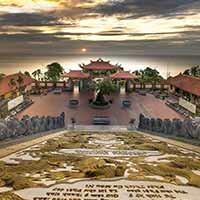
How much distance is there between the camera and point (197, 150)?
8227 mm

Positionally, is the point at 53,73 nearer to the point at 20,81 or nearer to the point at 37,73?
the point at 37,73

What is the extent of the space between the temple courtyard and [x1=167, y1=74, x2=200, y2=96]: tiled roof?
13988 millimetres

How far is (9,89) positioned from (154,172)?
697 inches

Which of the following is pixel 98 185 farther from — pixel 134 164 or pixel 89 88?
pixel 89 88

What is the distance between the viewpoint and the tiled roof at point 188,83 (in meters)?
21.7

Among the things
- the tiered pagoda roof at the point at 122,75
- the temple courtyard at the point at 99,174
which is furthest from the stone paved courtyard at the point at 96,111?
the temple courtyard at the point at 99,174

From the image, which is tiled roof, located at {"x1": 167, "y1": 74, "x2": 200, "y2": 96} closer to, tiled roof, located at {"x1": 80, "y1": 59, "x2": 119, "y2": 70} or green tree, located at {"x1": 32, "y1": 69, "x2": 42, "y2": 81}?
tiled roof, located at {"x1": 80, "y1": 59, "x2": 119, "y2": 70}

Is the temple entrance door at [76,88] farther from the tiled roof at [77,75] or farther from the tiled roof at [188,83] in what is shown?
the tiled roof at [188,83]

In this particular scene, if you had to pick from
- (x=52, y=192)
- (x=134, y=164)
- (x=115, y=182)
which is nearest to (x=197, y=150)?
(x=134, y=164)

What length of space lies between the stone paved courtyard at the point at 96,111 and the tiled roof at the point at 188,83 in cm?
182

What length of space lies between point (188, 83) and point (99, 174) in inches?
735

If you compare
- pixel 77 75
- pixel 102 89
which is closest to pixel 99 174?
pixel 102 89

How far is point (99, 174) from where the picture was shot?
18.5ft

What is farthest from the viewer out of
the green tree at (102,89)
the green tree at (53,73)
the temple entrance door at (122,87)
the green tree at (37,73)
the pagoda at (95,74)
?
the green tree at (37,73)
